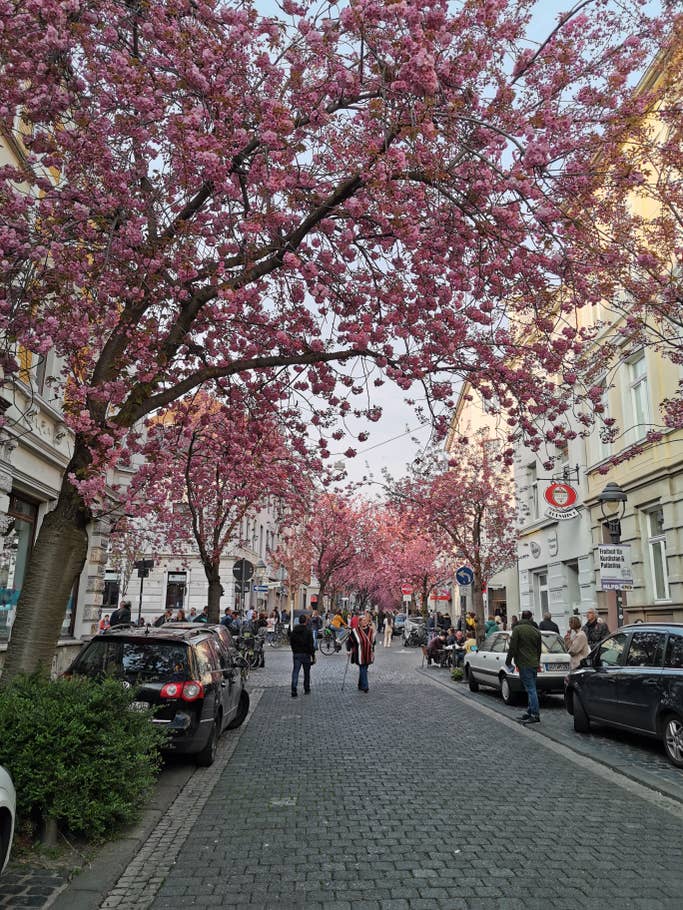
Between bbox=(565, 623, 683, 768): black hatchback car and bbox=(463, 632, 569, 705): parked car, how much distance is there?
7.60 ft

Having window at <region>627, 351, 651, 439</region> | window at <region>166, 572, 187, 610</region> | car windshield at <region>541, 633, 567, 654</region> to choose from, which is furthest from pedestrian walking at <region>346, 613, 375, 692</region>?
window at <region>166, 572, 187, 610</region>

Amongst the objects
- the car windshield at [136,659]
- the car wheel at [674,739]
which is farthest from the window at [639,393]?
the car windshield at [136,659]

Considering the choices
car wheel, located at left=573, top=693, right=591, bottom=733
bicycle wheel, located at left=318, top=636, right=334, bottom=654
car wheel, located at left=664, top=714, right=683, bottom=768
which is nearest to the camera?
car wheel, located at left=664, top=714, right=683, bottom=768

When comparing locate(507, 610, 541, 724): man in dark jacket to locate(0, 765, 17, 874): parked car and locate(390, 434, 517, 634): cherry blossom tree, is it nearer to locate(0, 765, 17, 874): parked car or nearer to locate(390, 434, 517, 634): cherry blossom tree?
locate(0, 765, 17, 874): parked car

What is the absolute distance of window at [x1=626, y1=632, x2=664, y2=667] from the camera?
962cm

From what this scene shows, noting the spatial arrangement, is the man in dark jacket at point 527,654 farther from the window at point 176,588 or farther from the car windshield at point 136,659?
the window at point 176,588

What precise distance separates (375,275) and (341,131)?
179cm

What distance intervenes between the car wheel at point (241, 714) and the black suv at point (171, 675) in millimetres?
2309

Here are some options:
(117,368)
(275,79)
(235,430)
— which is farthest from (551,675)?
(275,79)

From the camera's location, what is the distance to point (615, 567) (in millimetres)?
13922

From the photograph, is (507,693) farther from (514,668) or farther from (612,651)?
(612,651)

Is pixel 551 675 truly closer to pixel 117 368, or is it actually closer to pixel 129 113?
pixel 117 368

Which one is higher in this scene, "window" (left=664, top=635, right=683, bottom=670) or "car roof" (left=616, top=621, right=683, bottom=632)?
"car roof" (left=616, top=621, right=683, bottom=632)

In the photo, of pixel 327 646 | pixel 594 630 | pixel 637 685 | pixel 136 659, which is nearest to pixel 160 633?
pixel 136 659
